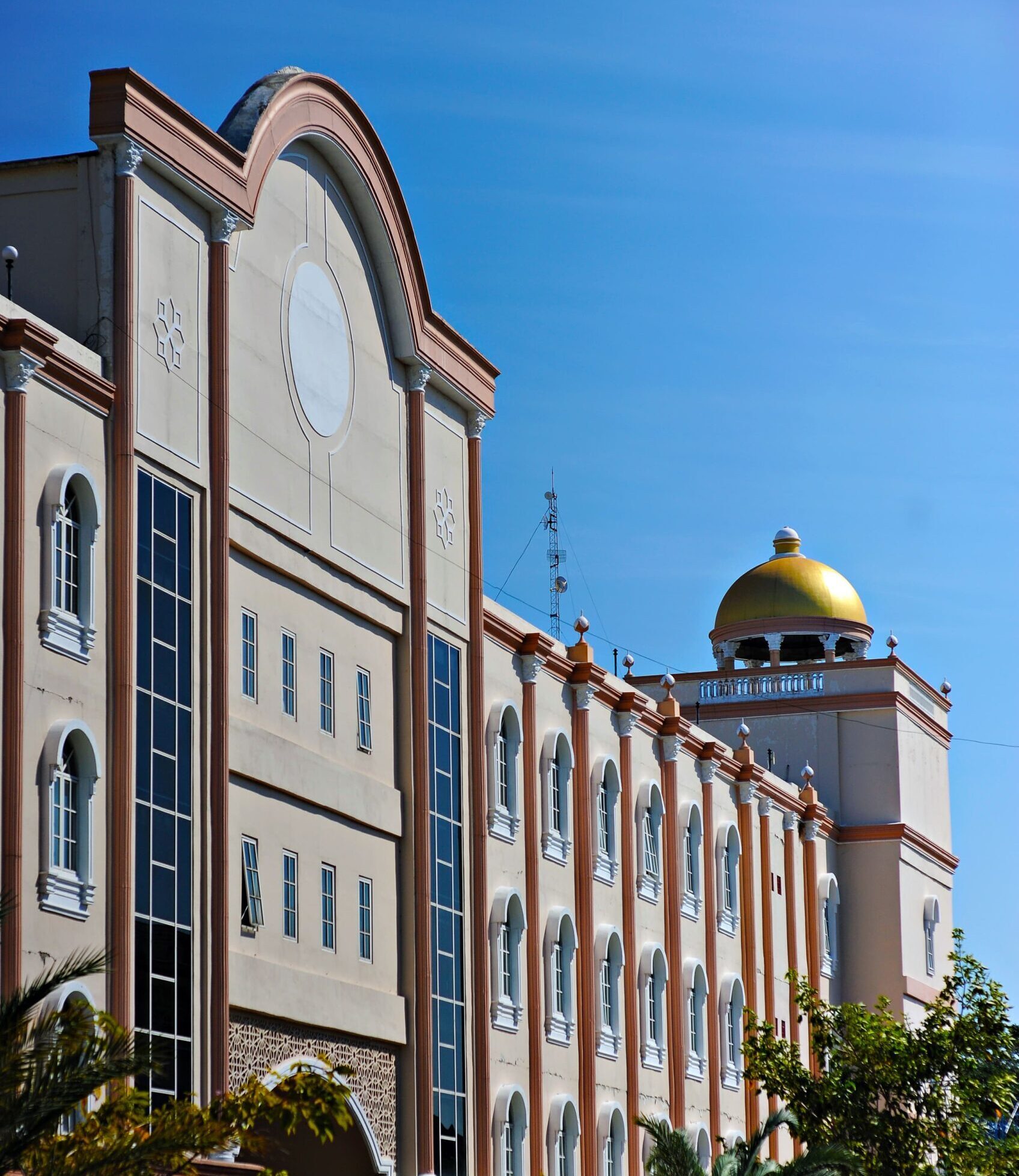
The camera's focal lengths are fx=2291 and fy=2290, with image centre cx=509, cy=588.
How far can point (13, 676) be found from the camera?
23.5m

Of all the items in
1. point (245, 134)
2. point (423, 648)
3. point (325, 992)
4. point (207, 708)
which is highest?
point (245, 134)

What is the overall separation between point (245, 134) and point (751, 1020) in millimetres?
17473

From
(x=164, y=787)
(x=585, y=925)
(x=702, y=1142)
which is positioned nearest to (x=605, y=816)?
(x=585, y=925)

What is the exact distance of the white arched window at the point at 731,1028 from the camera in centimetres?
4634

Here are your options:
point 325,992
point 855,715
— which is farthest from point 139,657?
point 855,715

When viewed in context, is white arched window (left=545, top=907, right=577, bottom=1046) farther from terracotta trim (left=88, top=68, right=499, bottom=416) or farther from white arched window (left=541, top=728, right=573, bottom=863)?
terracotta trim (left=88, top=68, right=499, bottom=416)

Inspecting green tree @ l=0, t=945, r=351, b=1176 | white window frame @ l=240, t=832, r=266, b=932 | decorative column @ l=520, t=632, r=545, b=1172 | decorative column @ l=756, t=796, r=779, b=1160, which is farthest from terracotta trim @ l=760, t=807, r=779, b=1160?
green tree @ l=0, t=945, r=351, b=1176

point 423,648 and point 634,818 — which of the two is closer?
point 423,648

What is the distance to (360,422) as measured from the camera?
3222cm

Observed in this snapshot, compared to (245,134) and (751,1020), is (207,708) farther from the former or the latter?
(751,1020)

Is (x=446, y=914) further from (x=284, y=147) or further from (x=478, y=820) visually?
(x=284, y=147)

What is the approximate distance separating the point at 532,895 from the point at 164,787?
12475mm

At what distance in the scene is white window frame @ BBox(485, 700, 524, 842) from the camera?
1439 inches

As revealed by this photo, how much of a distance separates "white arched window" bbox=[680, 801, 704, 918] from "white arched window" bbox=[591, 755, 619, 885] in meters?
3.70
